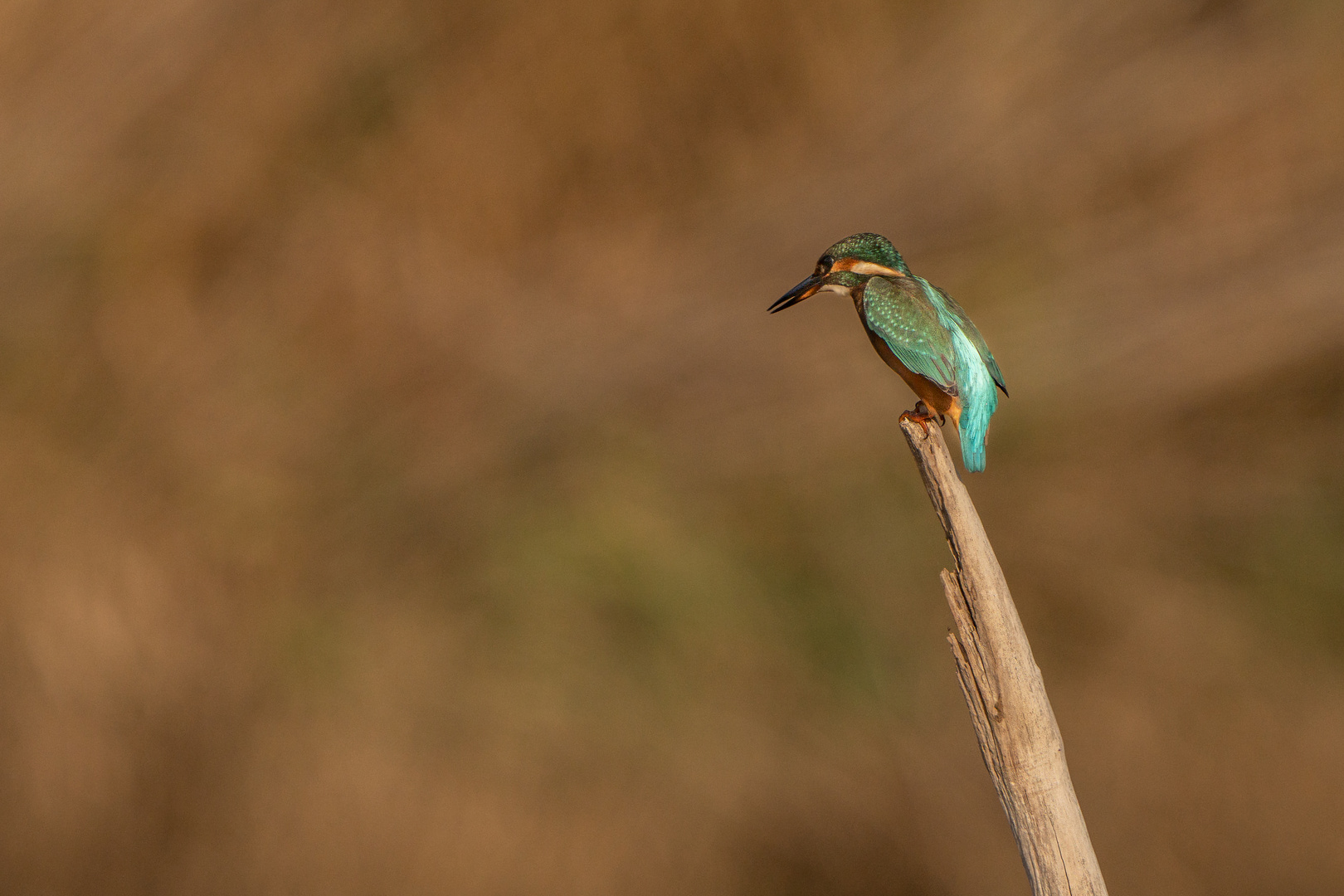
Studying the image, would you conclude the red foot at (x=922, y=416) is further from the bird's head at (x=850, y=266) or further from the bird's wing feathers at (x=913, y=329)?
the bird's head at (x=850, y=266)

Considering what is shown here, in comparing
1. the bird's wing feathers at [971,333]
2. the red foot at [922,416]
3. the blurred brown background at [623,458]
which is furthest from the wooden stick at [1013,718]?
the blurred brown background at [623,458]

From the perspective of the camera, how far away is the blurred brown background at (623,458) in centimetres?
249

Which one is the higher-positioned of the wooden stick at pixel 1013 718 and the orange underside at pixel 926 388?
the orange underside at pixel 926 388

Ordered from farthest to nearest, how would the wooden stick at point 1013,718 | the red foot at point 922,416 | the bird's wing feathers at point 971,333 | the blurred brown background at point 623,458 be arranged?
1. the blurred brown background at point 623,458
2. the bird's wing feathers at point 971,333
3. the red foot at point 922,416
4. the wooden stick at point 1013,718

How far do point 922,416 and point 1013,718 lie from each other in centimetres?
33

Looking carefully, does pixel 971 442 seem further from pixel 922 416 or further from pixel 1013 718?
pixel 1013 718

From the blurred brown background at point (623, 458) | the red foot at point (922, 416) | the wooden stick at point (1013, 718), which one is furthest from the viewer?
the blurred brown background at point (623, 458)

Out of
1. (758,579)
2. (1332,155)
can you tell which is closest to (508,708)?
(758,579)

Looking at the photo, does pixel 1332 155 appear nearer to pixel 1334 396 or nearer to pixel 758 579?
pixel 1334 396

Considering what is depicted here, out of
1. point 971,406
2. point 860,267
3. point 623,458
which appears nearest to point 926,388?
point 971,406

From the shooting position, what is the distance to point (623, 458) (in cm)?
265

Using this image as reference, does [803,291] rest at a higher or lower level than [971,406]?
higher

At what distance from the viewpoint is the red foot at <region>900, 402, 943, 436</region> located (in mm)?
1012

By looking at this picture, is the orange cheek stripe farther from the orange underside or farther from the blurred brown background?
the blurred brown background
